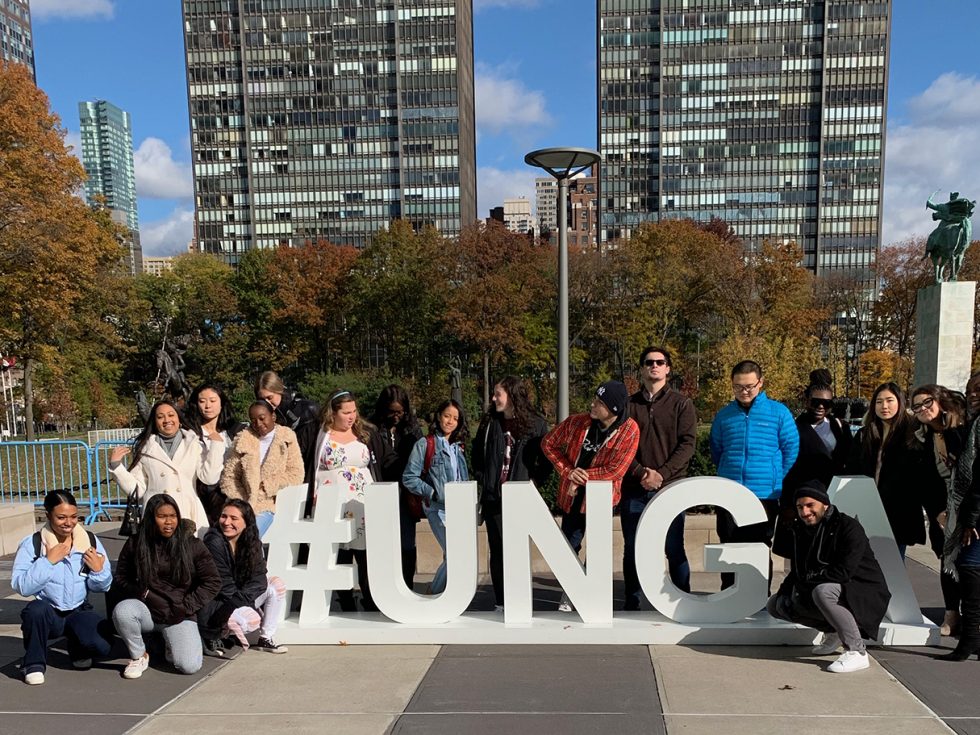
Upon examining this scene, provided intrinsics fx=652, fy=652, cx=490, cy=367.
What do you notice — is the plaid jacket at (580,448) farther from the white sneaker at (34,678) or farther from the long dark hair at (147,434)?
the white sneaker at (34,678)

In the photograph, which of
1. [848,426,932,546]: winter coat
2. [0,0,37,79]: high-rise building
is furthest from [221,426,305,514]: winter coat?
[0,0,37,79]: high-rise building

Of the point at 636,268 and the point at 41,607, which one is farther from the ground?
the point at 636,268

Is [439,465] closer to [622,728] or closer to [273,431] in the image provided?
[273,431]

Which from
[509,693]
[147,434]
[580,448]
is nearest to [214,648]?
[147,434]

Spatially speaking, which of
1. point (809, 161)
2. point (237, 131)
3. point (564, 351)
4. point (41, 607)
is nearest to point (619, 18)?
point (809, 161)

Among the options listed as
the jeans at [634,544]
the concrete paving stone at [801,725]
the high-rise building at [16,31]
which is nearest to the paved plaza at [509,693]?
the concrete paving stone at [801,725]

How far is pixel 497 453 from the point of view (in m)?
4.61

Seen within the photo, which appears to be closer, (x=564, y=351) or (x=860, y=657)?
(x=860, y=657)

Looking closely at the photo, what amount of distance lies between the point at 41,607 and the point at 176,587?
2.56ft

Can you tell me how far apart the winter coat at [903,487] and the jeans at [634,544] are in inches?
53.9

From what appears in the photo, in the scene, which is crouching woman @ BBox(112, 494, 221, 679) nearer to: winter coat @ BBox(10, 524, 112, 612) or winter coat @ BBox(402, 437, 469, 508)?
winter coat @ BBox(10, 524, 112, 612)

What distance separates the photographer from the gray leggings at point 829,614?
382 centimetres

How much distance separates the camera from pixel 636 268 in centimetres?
3136

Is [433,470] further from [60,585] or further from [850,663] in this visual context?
[850,663]
